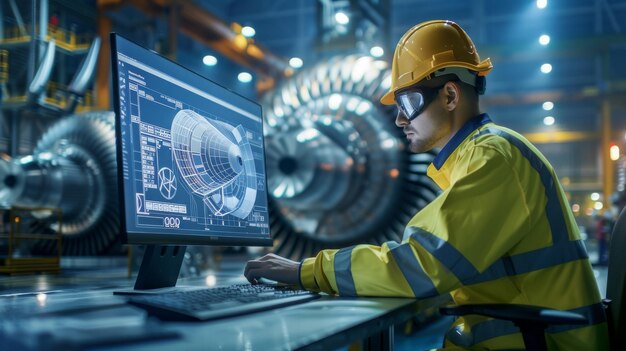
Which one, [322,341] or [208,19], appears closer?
[322,341]

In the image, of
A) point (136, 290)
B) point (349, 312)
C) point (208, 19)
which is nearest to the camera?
point (349, 312)

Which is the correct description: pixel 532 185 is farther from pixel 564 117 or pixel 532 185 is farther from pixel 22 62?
pixel 564 117

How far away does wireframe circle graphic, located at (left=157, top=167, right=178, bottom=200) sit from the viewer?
0.97m

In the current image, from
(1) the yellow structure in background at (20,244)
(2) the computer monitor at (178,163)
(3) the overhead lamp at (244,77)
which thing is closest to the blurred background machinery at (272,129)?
(1) the yellow structure in background at (20,244)

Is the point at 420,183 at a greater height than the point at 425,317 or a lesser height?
greater

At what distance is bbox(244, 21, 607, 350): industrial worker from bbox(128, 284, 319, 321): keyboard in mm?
85

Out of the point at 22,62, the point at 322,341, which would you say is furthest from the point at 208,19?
the point at 322,341

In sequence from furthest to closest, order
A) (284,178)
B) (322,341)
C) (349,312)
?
1. (284,178)
2. (349,312)
3. (322,341)

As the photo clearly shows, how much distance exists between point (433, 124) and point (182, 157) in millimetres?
496

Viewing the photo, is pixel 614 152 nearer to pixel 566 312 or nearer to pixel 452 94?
pixel 452 94

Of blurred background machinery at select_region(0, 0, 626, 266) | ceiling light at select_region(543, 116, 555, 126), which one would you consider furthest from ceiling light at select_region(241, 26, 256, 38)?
ceiling light at select_region(543, 116, 555, 126)

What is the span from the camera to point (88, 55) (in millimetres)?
2236

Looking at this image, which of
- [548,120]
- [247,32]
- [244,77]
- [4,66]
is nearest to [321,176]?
[4,66]

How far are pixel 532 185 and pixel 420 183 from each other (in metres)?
1.56
